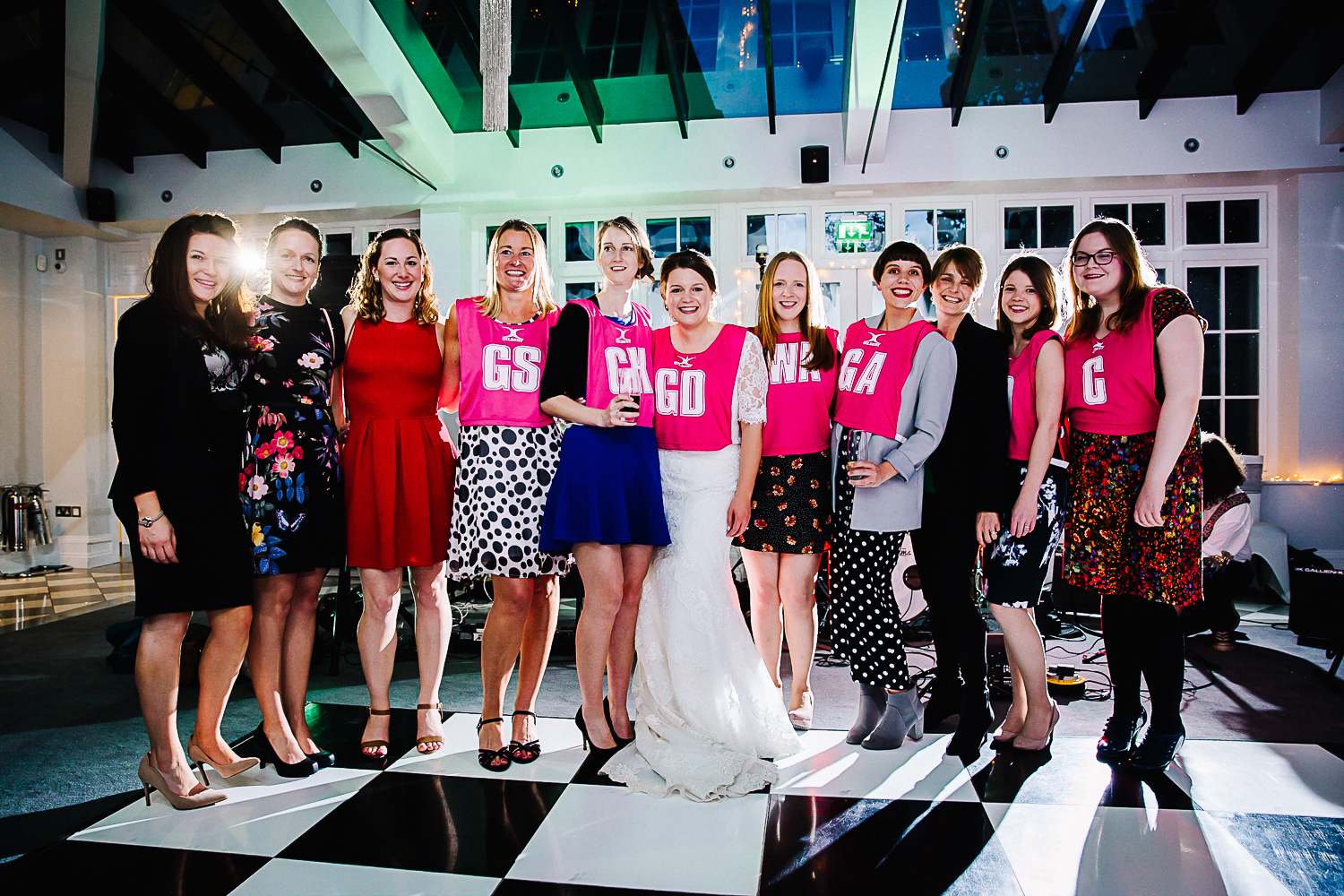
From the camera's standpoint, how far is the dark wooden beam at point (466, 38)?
5.54m

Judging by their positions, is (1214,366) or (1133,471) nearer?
(1133,471)

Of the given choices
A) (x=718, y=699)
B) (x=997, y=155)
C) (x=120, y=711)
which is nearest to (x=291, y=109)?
(x=120, y=711)

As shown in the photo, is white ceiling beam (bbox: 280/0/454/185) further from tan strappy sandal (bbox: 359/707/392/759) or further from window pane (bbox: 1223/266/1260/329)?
window pane (bbox: 1223/266/1260/329)

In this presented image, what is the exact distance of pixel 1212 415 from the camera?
20.1 ft

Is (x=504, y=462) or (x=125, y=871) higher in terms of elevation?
(x=504, y=462)

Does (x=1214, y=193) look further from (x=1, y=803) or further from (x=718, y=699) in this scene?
(x=1, y=803)

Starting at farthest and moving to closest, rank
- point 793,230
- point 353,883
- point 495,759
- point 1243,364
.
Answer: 1. point 793,230
2. point 1243,364
3. point 495,759
4. point 353,883

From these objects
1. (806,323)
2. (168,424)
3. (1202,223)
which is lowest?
(168,424)

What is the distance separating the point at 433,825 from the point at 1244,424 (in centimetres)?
672

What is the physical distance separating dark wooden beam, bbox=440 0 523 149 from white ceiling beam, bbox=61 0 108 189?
228cm

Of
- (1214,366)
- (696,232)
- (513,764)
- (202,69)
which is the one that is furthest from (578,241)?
(1214,366)

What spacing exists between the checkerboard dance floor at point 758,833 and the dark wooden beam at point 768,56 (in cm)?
475

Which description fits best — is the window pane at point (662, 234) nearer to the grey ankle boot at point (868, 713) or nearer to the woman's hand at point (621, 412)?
the woman's hand at point (621, 412)

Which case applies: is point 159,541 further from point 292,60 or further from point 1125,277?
point 292,60
